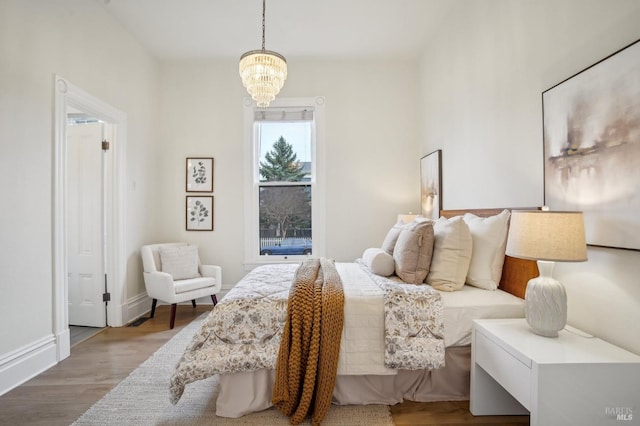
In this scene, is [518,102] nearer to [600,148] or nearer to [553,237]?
[600,148]

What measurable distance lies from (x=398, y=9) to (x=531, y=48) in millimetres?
1528

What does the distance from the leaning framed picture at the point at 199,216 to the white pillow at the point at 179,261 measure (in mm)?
396

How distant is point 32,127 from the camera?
220cm

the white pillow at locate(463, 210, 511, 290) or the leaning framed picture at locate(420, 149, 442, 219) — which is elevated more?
the leaning framed picture at locate(420, 149, 442, 219)

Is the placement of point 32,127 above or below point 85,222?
above

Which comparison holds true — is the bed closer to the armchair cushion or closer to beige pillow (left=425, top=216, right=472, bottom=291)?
beige pillow (left=425, top=216, right=472, bottom=291)

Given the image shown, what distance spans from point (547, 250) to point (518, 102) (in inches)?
47.5

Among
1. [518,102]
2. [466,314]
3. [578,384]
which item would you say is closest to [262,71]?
[518,102]

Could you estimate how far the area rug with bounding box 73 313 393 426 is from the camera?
5.53 ft

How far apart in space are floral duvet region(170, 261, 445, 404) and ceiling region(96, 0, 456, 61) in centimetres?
274

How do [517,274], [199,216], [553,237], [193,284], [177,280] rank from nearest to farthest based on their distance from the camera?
[553,237] → [517,274] → [193,284] → [177,280] → [199,216]

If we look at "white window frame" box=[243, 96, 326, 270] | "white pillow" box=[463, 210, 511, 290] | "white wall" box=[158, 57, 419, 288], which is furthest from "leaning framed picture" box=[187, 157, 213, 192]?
"white pillow" box=[463, 210, 511, 290]

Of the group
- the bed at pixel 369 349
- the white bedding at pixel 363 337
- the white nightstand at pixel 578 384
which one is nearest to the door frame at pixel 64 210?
the bed at pixel 369 349

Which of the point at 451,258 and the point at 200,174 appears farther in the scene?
the point at 200,174
